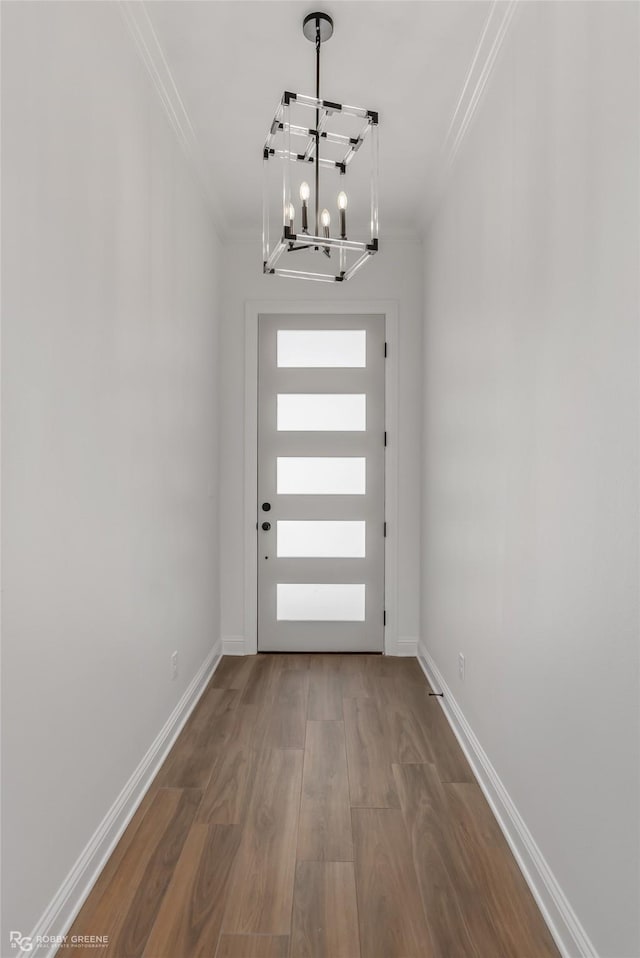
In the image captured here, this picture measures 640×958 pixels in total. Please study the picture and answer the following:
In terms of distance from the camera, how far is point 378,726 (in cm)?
310

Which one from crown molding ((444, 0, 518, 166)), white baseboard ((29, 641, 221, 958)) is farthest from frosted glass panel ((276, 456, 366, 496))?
crown molding ((444, 0, 518, 166))

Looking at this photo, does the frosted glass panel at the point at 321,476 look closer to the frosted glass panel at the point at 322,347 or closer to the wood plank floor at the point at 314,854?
the frosted glass panel at the point at 322,347

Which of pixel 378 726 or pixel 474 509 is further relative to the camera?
pixel 378 726

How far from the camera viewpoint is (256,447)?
14.3ft

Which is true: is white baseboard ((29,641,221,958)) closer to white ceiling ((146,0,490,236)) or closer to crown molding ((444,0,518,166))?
white ceiling ((146,0,490,236))

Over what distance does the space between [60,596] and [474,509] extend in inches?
70.6

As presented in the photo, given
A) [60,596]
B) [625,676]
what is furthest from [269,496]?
[625,676]

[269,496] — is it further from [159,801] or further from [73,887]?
[73,887]

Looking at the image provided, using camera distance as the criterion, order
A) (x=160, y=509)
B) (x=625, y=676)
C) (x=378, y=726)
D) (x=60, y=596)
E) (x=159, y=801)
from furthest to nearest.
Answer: (x=378, y=726) → (x=160, y=509) → (x=159, y=801) → (x=60, y=596) → (x=625, y=676)

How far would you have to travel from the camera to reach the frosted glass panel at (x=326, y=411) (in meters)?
4.36

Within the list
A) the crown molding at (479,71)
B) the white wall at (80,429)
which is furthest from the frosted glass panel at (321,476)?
the crown molding at (479,71)

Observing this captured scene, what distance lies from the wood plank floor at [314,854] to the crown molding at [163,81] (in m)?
2.84

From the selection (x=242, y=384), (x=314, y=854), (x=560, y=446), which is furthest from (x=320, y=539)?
(x=560, y=446)

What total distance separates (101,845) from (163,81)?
A: 2.88m
